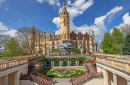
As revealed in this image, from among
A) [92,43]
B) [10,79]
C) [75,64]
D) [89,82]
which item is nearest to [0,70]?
[10,79]

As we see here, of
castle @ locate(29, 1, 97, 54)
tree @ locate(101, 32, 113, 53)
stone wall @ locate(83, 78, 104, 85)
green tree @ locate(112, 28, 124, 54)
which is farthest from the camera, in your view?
castle @ locate(29, 1, 97, 54)

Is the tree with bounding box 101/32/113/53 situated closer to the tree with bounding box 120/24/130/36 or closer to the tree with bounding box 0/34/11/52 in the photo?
the tree with bounding box 120/24/130/36

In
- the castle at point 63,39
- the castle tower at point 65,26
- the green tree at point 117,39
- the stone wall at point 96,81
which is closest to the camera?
the stone wall at point 96,81

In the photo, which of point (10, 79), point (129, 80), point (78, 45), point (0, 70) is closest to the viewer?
point (129, 80)

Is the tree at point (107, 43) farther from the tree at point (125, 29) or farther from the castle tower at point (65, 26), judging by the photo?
the castle tower at point (65, 26)

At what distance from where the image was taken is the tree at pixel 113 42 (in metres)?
30.6

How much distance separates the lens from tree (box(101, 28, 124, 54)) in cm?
3058

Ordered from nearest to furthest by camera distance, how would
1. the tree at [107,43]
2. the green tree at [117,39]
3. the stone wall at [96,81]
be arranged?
the stone wall at [96,81] → the green tree at [117,39] → the tree at [107,43]

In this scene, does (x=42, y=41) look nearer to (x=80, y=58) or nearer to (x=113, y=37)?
(x=80, y=58)

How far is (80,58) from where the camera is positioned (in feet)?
87.4

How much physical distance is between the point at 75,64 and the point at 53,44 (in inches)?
1308

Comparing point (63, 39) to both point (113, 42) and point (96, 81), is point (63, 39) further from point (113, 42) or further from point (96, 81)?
point (96, 81)

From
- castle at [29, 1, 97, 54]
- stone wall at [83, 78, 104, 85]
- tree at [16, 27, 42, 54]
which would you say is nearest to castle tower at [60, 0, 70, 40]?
castle at [29, 1, 97, 54]

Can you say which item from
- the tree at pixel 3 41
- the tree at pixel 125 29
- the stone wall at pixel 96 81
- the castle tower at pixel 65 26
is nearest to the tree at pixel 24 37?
the tree at pixel 3 41
